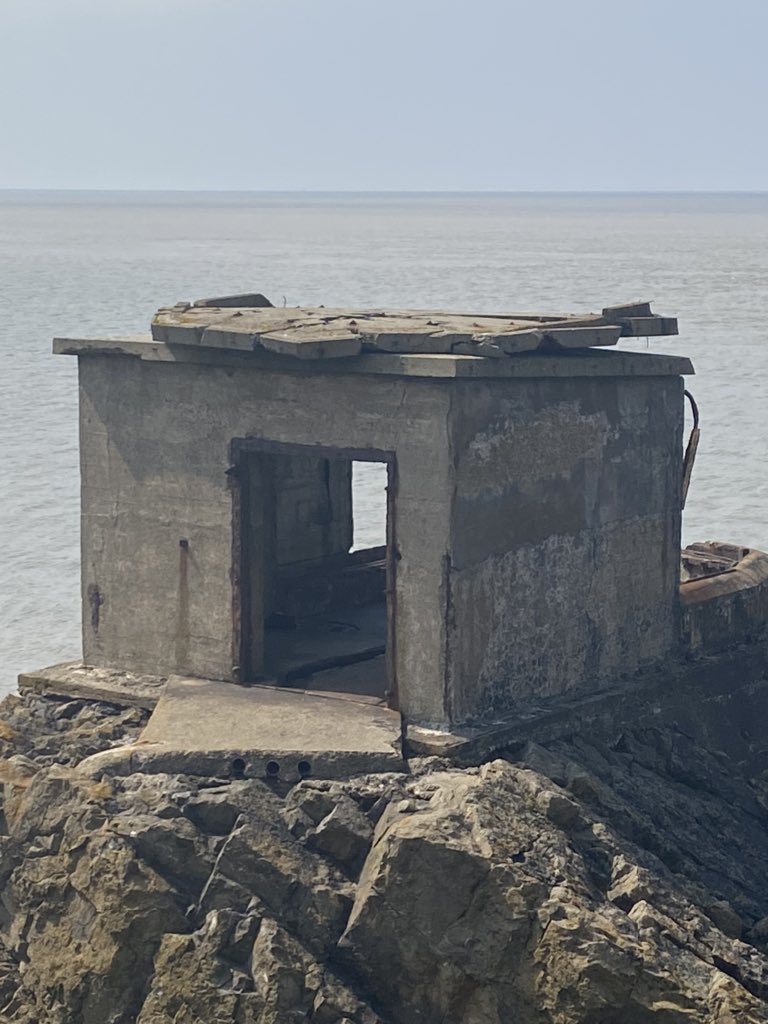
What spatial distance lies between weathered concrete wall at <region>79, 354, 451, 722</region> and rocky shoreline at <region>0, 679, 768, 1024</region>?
98 centimetres

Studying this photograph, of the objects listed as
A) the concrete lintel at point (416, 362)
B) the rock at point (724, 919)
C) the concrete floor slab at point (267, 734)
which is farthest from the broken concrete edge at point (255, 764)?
the concrete lintel at point (416, 362)

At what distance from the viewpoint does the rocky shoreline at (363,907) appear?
31.6ft

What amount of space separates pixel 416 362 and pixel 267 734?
1957 mm

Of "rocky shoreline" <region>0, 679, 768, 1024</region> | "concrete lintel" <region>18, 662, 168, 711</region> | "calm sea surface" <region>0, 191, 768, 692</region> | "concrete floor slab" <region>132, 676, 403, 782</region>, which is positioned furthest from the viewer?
"calm sea surface" <region>0, 191, 768, 692</region>

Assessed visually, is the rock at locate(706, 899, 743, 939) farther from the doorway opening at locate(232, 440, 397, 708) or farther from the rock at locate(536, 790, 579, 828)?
the doorway opening at locate(232, 440, 397, 708)

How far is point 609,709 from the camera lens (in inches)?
463

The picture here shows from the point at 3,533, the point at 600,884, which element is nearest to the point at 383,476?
the point at 3,533

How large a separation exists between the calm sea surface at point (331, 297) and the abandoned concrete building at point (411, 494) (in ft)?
26.1

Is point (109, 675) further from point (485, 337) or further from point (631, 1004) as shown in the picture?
point (631, 1004)

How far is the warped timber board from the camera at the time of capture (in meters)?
11.0

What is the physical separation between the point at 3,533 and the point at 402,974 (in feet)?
57.0

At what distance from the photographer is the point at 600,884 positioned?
33.0 feet

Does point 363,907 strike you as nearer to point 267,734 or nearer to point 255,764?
point 255,764

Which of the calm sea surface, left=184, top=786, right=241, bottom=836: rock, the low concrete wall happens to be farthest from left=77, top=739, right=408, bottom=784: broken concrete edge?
the calm sea surface
